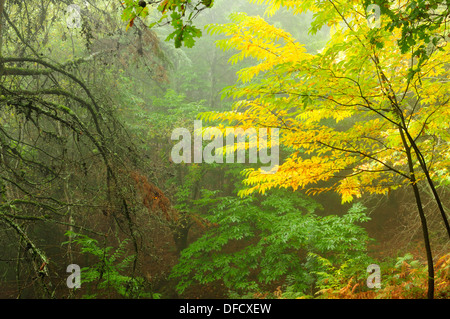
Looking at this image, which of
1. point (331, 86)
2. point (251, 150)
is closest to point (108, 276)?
point (331, 86)

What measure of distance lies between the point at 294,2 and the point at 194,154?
6.95 m

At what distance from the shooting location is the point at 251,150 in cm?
1011

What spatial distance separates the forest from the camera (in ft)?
9.39

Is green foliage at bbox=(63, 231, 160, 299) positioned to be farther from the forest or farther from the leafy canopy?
the leafy canopy

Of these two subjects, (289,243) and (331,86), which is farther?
(289,243)

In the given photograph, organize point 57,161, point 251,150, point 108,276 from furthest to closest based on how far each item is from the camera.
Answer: point 251,150 < point 57,161 < point 108,276

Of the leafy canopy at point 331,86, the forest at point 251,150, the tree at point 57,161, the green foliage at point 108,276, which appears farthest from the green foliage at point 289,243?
the tree at point 57,161

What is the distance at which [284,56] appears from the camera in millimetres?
3305

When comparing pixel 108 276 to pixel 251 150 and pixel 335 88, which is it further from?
pixel 251 150

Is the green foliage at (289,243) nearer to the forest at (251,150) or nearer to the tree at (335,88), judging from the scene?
the forest at (251,150)

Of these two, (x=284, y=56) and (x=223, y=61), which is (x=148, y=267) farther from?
(x=223, y=61)

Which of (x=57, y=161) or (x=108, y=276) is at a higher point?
(x=57, y=161)

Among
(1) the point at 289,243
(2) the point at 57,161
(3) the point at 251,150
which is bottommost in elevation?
(1) the point at 289,243
